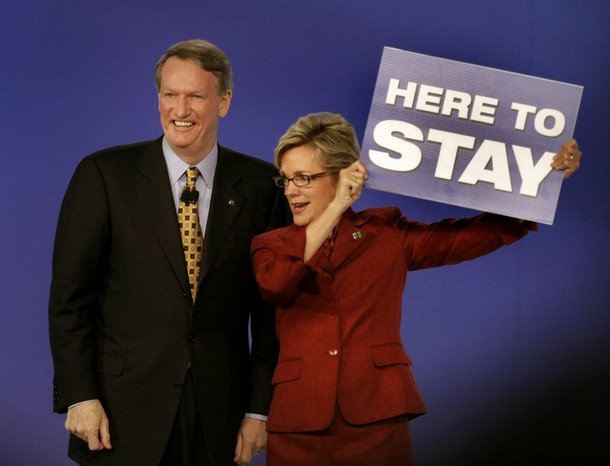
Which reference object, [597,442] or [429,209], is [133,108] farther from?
[597,442]

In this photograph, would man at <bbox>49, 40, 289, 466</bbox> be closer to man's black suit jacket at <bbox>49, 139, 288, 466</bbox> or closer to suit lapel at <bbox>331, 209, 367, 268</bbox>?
man's black suit jacket at <bbox>49, 139, 288, 466</bbox>

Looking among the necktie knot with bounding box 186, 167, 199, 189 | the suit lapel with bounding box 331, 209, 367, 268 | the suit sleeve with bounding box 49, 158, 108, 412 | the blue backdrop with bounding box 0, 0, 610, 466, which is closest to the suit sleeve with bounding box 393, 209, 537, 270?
the suit lapel with bounding box 331, 209, 367, 268

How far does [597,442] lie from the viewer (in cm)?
383

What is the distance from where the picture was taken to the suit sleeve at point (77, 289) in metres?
2.40

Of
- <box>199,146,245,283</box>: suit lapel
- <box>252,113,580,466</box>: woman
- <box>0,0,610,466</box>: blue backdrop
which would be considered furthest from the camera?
<box>0,0,610,466</box>: blue backdrop

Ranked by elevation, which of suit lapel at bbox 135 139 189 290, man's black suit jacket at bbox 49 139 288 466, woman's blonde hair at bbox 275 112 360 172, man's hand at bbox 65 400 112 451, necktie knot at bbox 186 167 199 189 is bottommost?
man's hand at bbox 65 400 112 451

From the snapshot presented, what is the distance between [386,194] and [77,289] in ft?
5.17

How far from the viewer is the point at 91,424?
2377 mm

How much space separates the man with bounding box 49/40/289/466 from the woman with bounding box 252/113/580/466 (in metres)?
0.20

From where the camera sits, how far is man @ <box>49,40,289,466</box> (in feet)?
7.94

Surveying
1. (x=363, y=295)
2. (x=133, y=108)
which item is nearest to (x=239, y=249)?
(x=363, y=295)

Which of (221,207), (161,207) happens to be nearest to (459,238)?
(221,207)

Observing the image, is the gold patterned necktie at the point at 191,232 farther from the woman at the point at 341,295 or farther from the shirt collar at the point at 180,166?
the woman at the point at 341,295

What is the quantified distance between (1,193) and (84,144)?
1.13ft
